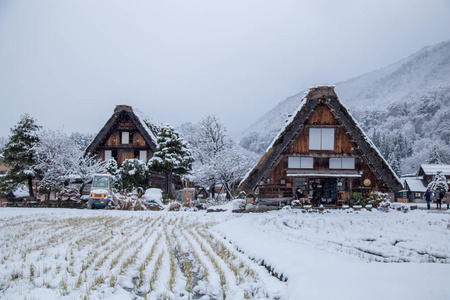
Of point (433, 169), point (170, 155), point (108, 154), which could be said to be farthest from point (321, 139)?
point (433, 169)

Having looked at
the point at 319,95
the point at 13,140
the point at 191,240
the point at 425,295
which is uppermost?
the point at 319,95

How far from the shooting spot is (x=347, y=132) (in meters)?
22.1

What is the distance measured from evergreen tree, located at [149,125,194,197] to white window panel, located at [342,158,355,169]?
13.4 m

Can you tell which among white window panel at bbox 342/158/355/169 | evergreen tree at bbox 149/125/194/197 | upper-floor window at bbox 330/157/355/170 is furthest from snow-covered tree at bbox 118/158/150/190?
white window panel at bbox 342/158/355/169

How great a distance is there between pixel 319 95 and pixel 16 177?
81.1 feet

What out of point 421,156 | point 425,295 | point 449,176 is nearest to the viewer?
point 425,295

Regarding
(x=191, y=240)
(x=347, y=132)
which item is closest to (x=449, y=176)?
(x=347, y=132)

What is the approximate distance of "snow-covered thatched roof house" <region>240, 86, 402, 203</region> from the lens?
2191 centimetres

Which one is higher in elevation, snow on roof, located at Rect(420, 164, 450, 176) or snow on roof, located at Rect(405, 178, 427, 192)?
snow on roof, located at Rect(420, 164, 450, 176)

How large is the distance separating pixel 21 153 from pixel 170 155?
38.7 ft

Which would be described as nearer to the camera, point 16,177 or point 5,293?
point 5,293

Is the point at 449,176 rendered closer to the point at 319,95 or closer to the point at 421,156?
the point at 421,156

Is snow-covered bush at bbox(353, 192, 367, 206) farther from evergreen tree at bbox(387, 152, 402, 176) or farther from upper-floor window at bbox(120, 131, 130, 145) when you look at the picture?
evergreen tree at bbox(387, 152, 402, 176)

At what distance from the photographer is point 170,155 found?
2955 cm
